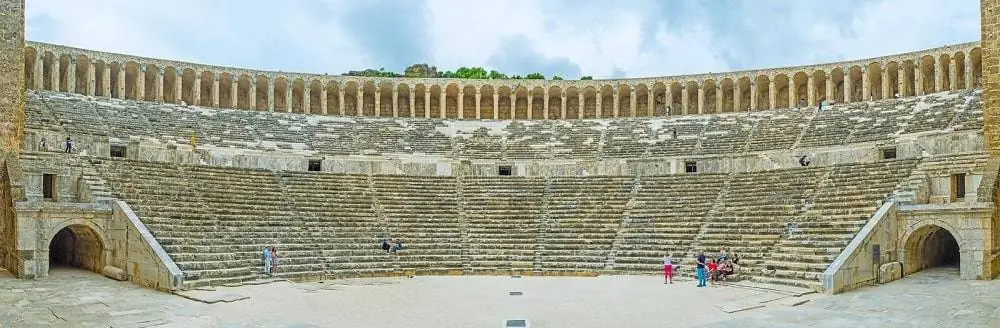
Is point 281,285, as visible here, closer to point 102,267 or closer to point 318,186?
point 102,267

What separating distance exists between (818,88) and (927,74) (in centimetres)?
491

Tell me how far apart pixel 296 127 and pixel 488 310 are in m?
22.3

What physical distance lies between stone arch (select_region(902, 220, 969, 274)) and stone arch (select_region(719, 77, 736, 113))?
16.9 m

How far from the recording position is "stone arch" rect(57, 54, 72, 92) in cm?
3366

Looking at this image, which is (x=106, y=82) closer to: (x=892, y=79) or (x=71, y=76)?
(x=71, y=76)

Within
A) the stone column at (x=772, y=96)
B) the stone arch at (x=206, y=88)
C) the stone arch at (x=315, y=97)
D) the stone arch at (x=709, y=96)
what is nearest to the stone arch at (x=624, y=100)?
the stone arch at (x=709, y=96)

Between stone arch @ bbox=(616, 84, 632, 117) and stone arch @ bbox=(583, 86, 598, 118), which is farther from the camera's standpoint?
stone arch @ bbox=(583, 86, 598, 118)

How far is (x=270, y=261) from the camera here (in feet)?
69.6

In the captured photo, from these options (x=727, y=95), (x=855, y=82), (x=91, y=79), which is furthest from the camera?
(x=727, y=95)

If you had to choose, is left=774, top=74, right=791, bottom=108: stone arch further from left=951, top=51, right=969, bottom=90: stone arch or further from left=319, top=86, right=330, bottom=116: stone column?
left=319, top=86, right=330, bottom=116: stone column

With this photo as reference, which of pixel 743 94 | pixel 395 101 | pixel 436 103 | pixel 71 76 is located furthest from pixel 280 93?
pixel 743 94

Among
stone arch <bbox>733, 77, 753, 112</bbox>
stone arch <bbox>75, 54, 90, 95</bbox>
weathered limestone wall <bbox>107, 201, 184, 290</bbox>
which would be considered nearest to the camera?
weathered limestone wall <bbox>107, 201, 184, 290</bbox>

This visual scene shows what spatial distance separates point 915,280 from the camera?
1938cm

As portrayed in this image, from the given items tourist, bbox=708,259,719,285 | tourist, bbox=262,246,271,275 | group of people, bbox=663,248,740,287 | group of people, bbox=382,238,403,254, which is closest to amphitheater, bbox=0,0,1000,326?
group of people, bbox=382,238,403,254
